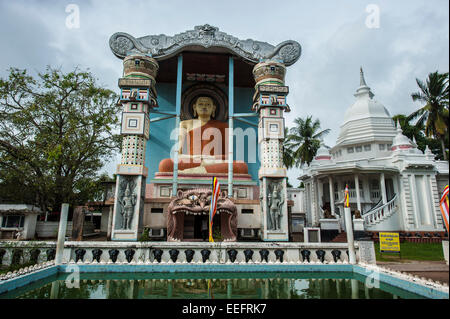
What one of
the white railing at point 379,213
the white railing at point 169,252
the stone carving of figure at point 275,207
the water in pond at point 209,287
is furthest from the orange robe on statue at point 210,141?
the water in pond at point 209,287

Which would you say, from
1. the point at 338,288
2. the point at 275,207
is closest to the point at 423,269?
the point at 338,288

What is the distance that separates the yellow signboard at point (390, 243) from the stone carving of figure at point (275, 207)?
363cm

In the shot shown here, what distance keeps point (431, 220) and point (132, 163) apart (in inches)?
682

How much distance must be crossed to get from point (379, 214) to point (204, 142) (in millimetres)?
11525

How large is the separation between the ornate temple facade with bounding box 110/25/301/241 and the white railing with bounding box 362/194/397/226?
700 cm

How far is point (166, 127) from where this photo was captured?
17875 millimetres

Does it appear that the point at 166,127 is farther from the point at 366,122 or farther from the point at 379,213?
the point at 366,122

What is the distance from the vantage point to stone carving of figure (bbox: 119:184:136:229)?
10.7m

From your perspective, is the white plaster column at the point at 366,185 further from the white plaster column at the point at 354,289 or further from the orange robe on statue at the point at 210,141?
the white plaster column at the point at 354,289

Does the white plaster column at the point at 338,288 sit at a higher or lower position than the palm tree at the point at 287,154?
lower

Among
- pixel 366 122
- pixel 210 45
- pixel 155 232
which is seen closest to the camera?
pixel 155 232

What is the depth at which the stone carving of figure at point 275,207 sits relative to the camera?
11.1 m
